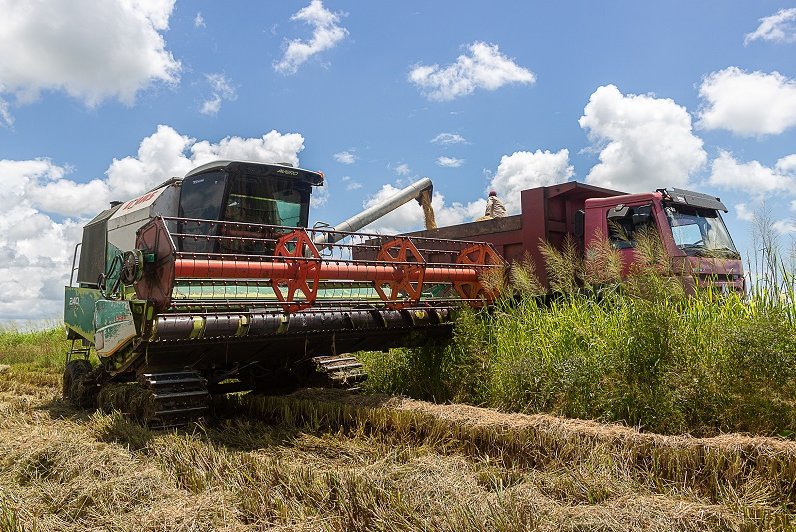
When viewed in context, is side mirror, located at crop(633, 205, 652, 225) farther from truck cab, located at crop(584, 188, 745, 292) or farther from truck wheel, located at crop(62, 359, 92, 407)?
truck wheel, located at crop(62, 359, 92, 407)

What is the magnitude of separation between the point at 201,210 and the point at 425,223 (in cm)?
568

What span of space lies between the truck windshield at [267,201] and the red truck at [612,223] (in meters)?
2.27

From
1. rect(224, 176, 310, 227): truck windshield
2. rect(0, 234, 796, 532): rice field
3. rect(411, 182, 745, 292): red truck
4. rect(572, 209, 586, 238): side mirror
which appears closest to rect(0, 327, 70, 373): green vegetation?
rect(224, 176, 310, 227): truck windshield

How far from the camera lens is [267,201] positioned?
7.33 metres

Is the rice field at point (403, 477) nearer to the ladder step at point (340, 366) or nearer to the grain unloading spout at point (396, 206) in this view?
the ladder step at point (340, 366)

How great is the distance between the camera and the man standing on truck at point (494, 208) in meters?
9.03

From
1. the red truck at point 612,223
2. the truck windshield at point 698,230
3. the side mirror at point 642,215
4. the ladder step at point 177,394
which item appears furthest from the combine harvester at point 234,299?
the truck windshield at point 698,230

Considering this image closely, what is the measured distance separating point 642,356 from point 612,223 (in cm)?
305

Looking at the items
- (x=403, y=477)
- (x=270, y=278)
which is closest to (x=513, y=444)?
(x=403, y=477)

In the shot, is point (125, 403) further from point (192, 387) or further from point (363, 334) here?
point (363, 334)

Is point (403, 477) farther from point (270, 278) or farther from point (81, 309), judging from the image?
point (81, 309)

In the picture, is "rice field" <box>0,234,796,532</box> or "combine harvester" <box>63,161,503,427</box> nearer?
"rice field" <box>0,234,796,532</box>

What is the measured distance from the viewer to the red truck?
21.5ft

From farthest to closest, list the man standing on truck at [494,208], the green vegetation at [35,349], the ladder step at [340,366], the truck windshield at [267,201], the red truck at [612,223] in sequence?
the green vegetation at [35,349], the man standing on truck at [494,208], the truck windshield at [267,201], the ladder step at [340,366], the red truck at [612,223]
